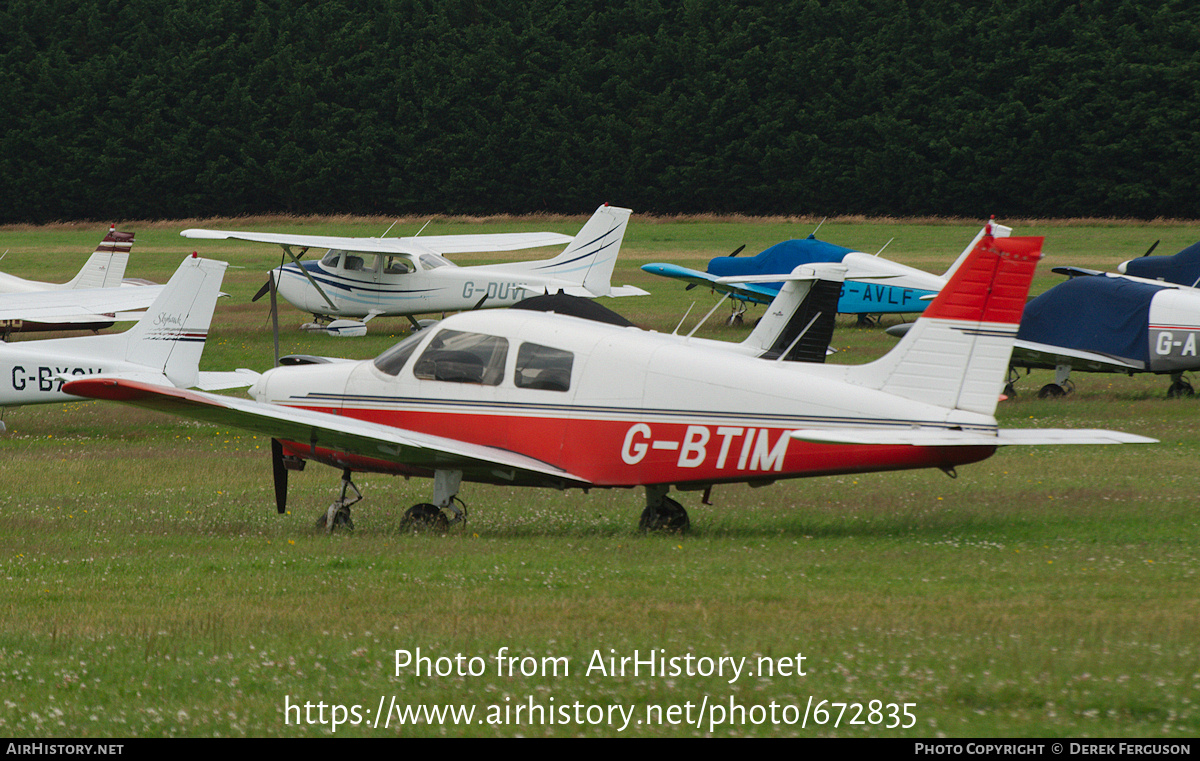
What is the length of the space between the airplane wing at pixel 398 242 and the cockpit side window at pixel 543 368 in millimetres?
21851

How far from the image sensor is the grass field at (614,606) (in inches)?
219

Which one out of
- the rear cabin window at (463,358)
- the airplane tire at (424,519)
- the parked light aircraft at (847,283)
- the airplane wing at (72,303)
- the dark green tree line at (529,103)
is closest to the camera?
the rear cabin window at (463,358)

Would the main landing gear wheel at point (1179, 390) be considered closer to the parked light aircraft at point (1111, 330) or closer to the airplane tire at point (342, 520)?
the parked light aircraft at point (1111, 330)

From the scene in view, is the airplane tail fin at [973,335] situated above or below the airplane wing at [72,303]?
above

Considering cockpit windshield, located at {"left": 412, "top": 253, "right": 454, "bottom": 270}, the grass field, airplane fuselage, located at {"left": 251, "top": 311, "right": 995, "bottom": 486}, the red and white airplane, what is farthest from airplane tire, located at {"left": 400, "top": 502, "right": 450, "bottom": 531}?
cockpit windshield, located at {"left": 412, "top": 253, "right": 454, "bottom": 270}

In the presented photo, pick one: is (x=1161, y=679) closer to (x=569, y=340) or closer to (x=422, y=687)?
(x=422, y=687)

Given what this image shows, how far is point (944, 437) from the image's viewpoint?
9.11 metres

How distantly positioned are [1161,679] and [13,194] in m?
85.9

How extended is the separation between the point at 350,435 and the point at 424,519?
114 centimetres

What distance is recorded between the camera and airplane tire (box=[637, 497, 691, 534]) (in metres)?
10.5

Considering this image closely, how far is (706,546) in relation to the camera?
9672 mm

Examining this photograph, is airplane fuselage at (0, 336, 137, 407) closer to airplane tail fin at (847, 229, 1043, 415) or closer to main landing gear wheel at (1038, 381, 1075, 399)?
airplane tail fin at (847, 229, 1043, 415)

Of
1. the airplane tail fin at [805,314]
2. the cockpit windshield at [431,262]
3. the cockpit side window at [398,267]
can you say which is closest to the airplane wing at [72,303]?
the airplane tail fin at [805,314]
